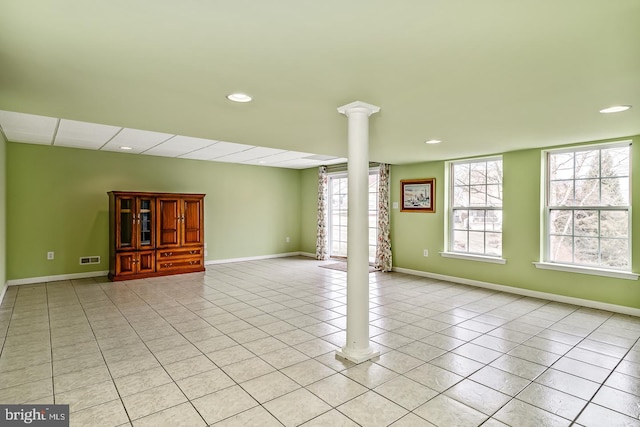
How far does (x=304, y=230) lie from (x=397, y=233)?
302cm

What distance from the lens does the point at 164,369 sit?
284 centimetres

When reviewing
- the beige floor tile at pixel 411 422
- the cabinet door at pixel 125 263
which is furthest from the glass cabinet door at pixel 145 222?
the beige floor tile at pixel 411 422

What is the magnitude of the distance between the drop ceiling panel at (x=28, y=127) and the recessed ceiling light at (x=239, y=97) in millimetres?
2683

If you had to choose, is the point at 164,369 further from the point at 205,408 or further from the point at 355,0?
the point at 355,0

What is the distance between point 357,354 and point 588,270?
11.8 ft

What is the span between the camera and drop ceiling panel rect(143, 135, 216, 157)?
5415 mm

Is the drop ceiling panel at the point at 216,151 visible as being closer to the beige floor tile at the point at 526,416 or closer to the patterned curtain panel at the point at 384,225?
the patterned curtain panel at the point at 384,225

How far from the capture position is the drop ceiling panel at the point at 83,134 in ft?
14.6

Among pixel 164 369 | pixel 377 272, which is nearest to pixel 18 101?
pixel 164 369

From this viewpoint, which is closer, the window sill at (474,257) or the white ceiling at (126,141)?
the white ceiling at (126,141)

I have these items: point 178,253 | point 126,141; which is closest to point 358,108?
point 126,141

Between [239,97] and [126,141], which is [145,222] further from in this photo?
[239,97]

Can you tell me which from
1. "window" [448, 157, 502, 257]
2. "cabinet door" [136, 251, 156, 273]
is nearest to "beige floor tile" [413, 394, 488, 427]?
"window" [448, 157, 502, 257]

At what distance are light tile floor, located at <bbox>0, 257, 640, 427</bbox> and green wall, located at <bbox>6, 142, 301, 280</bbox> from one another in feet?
4.31
